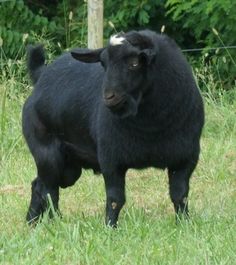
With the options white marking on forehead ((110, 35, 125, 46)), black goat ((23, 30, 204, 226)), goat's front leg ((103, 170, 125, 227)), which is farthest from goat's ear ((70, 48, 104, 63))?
goat's front leg ((103, 170, 125, 227))

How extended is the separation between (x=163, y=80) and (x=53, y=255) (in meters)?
1.41

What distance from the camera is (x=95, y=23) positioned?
1002 cm

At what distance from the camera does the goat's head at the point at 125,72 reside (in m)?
5.93

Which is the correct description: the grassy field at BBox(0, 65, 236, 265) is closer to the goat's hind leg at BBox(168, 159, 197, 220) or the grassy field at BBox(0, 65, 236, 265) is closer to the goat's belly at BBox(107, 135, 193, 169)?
the goat's hind leg at BBox(168, 159, 197, 220)

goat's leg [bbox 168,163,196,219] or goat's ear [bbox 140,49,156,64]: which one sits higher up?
goat's ear [bbox 140,49,156,64]

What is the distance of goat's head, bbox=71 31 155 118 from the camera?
5930mm

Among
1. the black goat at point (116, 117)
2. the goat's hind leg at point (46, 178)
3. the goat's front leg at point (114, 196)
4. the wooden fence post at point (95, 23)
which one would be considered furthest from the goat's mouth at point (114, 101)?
the wooden fence post at point (95, 23)

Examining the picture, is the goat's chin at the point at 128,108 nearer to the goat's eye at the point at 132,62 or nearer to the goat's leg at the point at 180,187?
the goat's eye at the point at 132,62

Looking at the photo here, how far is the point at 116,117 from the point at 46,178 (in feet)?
3.52

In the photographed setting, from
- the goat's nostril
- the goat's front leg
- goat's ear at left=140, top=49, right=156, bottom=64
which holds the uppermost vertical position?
goat's ear at left=140, top=49, right=156, bottom=64

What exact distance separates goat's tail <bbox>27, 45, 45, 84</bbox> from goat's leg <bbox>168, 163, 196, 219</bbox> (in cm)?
153

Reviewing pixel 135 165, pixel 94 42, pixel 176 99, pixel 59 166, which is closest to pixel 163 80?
pixel 176 99

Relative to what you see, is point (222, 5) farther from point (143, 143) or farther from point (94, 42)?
point (143, 143)

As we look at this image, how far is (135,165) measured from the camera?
6.43 metres
